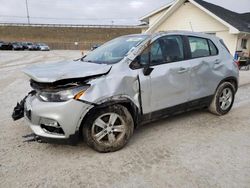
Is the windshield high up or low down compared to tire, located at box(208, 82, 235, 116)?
up

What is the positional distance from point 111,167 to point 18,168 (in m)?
1.24

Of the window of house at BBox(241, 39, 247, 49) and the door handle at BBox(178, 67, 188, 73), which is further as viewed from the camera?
the window of house at BBox(241, 39, 247, 49)

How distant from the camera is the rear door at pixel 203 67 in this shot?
13.8ft

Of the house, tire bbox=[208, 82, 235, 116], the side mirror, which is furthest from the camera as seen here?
the house

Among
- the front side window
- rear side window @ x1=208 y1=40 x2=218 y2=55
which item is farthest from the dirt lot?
rear side window @ x1=208 y1=40 x2=218 y2=55

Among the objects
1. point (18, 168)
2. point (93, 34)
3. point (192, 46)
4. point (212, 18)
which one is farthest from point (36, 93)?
point (93, 34)

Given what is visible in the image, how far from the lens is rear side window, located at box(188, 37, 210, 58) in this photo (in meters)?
4.28

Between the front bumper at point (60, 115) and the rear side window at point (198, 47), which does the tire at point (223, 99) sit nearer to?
the rear side window at point (198, 47)

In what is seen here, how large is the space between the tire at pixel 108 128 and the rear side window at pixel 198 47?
1902 mm

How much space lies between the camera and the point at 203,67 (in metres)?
4.30

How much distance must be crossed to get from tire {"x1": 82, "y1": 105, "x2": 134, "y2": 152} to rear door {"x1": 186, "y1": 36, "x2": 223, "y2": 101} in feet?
5.04

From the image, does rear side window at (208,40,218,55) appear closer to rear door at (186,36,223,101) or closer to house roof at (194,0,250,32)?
rear door at (186,36,223,101)

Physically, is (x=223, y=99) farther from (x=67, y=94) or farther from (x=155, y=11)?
(x=155, y=11)

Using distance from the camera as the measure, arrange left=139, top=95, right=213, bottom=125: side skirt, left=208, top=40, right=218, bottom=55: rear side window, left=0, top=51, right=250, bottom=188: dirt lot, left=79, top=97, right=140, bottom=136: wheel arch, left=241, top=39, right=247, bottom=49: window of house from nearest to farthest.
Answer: left=0, top=51, right=250, bottom=188: dirt lot
left=79, top=97, right=140, bottom=136: wheel arch
left=139, top=95, right=213, bottom=125: side skirt
left=208, top=40, right=218, bottom=55: rear side window
left=241, top=39, right=247, bottom=49: window of house
